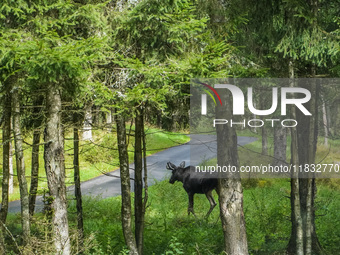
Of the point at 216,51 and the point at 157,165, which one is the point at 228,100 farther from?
the point at 157,165

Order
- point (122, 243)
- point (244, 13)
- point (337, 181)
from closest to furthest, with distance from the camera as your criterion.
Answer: point (244, 13) < point (122, 243) < point (337, 181)

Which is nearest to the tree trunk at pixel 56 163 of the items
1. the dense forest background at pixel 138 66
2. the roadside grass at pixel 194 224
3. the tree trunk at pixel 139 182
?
the dense forest background at pixel 138 66

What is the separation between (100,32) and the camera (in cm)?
961

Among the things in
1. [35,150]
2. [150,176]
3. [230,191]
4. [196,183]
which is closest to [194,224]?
[196,183]

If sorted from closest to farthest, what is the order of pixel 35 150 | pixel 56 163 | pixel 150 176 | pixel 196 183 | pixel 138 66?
1. pixel 138 66
2. pixel 56 163
3. pixel 35 150
4. pixel 196 183
5. pixel 150 176

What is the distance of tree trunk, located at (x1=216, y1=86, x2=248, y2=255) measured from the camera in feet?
31.2

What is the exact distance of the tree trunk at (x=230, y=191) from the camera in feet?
31.2

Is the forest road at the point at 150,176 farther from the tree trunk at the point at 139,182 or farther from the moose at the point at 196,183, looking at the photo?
the tree trunk at the point at 139,182

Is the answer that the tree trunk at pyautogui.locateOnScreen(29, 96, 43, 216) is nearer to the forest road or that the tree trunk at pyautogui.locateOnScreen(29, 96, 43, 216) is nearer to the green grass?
the green grass

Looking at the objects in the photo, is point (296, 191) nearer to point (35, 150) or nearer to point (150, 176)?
point (35, 150)

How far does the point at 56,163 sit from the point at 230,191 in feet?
11.8

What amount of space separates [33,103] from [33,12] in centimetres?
305

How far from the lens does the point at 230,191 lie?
9594mm

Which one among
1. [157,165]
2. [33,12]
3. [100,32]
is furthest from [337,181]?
[33,12]
